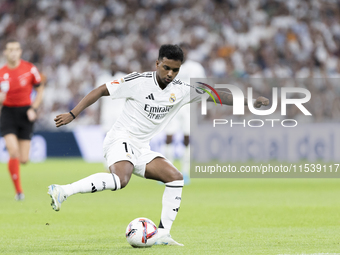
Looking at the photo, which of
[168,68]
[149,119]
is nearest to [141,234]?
[149,119]

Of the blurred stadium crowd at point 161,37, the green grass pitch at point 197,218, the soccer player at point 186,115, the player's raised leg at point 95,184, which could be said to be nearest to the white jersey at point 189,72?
the soccer player at point 186,115

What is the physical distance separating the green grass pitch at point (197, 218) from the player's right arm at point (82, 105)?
45.1 inches

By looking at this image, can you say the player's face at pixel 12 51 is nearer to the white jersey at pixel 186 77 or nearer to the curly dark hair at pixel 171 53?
the white jersey at pixel 186 77

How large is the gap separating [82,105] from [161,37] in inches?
653

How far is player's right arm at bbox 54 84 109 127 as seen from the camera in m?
5.26

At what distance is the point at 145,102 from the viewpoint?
19.2 feet

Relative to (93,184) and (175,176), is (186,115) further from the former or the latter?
(93,184)

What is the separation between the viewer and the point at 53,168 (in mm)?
16484

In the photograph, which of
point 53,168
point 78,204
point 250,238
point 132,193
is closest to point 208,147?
point 53,168

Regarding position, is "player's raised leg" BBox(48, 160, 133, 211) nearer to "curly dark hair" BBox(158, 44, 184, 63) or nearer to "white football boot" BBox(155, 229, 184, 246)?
"white football boot" BBox(155, 229, 184, 246)

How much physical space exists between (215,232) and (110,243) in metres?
1.30

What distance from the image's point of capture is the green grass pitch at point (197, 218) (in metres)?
5.50

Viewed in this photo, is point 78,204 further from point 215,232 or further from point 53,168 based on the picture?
point 53,168

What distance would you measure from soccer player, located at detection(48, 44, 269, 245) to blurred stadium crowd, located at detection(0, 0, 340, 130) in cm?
1290
